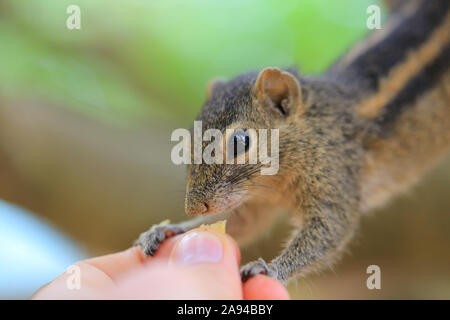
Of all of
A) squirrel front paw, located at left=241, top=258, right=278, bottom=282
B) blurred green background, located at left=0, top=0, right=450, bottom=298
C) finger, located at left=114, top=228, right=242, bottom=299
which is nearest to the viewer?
finger, located at left=114, top=228, right=242, bottom=299

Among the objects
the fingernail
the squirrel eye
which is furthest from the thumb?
the squirrel eye

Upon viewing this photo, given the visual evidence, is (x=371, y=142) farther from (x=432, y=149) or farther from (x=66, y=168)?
(x=66, y=168)

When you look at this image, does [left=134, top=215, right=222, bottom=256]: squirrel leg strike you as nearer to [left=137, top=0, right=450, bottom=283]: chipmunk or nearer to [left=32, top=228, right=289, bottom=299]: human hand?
[left=137, top=0, right=450, bottom=283]: chipmunk

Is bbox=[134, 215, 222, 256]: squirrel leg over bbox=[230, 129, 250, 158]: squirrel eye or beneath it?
beneath

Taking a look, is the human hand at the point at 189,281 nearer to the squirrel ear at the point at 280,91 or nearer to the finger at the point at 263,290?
the finger at the point at 263,290

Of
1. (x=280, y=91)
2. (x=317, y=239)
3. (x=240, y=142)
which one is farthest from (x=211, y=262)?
(x=280, y=91)

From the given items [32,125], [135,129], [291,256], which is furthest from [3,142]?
[291,256]
